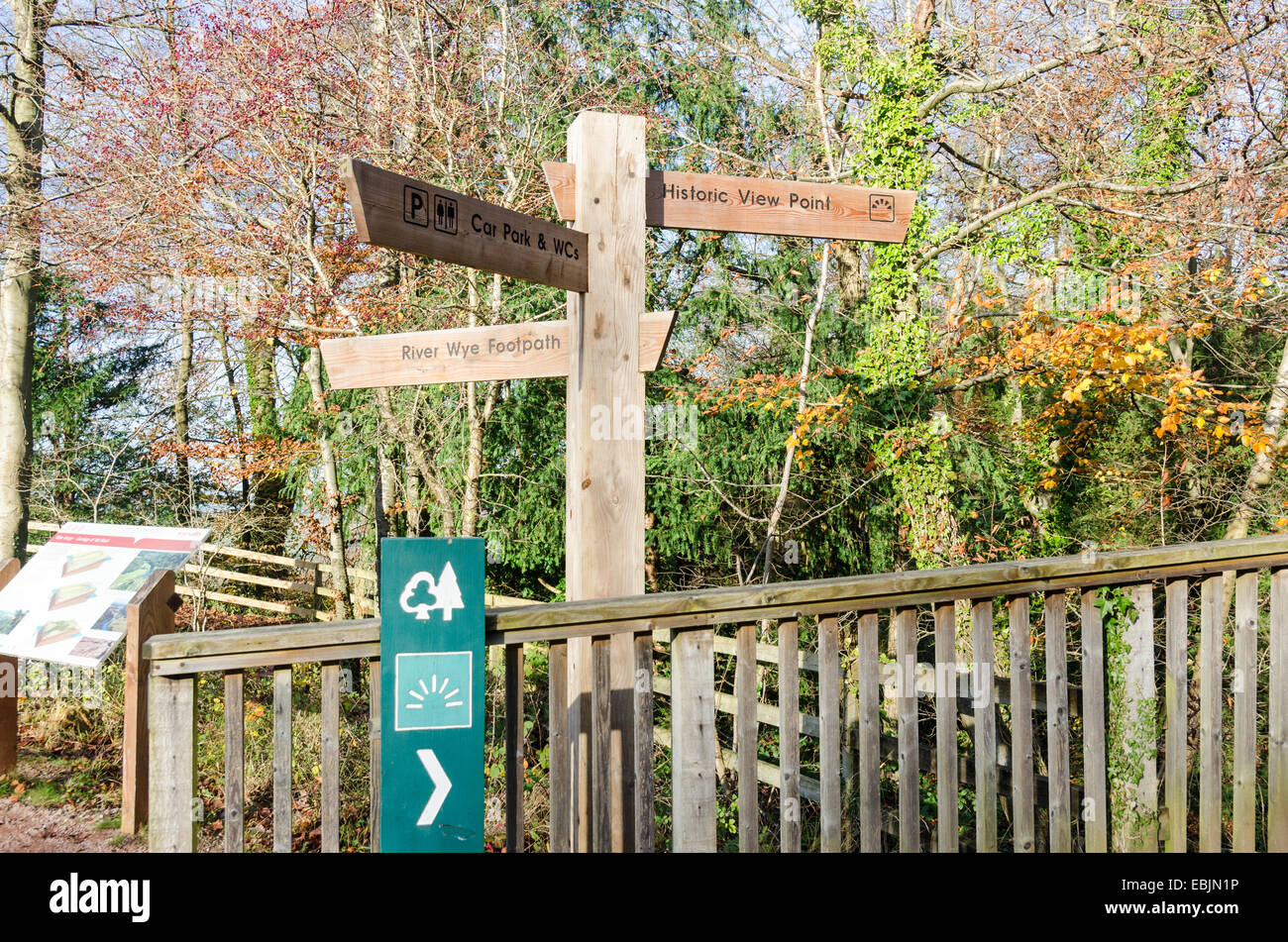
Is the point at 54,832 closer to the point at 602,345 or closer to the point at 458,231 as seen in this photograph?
the point at 602,345

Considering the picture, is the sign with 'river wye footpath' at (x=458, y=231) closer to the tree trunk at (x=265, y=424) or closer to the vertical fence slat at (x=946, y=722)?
the vertical fence slat at (x=946, y=722)

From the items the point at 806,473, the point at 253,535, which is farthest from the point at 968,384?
the point at 253,535

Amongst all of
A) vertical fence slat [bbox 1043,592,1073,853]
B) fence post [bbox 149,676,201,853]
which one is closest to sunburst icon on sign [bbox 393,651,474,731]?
fence post [bbox 149,676,201,853]

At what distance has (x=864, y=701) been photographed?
7.68 ft

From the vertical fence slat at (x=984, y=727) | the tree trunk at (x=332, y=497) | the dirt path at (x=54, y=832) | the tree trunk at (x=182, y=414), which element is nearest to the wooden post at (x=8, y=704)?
the dirt path at (x=54, y=832)

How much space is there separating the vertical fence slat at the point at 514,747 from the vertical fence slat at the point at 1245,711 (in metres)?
2.21

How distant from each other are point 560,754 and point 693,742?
1.07 ft

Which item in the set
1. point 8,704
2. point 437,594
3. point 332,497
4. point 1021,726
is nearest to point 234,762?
point 437,594

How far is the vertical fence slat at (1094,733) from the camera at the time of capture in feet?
8.51

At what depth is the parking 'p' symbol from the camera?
7.30 ft

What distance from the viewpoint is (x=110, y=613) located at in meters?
4.59

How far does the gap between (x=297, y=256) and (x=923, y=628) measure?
641cm

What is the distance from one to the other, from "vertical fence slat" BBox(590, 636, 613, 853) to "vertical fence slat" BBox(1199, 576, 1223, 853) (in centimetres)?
187
